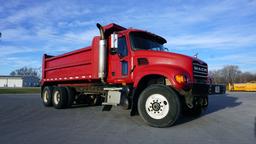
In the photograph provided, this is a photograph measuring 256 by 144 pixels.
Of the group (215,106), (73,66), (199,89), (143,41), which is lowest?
(215,106)

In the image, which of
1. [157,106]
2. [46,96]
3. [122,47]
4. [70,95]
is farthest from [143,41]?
[46,96]

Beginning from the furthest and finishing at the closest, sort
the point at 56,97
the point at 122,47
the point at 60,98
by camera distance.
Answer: the point at 56,97 < the point at 60,98 < the point at 122,47

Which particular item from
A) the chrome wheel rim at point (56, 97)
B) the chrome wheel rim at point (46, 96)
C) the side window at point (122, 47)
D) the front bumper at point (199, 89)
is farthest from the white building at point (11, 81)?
the front bumper at point (199, 89)

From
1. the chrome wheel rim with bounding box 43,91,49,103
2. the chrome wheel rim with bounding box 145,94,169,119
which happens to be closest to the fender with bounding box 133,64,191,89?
the chrome wheel rim with bounding box 145,94,169,119

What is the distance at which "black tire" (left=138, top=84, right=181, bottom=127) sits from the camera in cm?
739

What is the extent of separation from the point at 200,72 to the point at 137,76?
6.23ft

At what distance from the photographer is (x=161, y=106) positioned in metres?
7.66

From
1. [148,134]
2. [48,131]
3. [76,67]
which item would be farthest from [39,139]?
[76,67]

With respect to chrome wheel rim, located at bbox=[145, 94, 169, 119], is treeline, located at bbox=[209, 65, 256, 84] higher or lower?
higher

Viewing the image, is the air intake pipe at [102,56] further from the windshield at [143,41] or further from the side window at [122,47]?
the windshield at [143,41]

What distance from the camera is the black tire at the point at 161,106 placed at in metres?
7.39

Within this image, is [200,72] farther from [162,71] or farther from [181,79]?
[162,71]

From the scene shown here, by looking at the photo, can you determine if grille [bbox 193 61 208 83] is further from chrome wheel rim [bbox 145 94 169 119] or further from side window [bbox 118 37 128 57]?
side window [bbox 118 37 128 57]

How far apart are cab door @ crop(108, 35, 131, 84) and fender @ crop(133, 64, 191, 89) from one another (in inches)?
31.5
